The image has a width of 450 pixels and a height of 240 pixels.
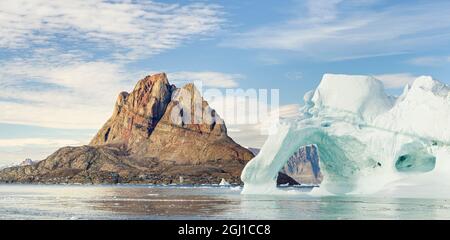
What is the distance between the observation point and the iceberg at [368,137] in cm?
4519

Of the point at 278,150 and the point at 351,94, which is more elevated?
the point at 351,94

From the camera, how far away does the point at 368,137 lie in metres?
47.5

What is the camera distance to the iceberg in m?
45.2

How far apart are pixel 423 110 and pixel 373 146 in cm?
461

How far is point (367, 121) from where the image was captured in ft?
160
